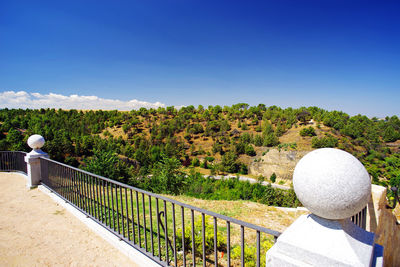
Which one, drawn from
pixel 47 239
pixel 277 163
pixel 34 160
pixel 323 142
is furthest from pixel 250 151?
pixel 47 239

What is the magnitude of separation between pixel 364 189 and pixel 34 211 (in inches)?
Answer: 245

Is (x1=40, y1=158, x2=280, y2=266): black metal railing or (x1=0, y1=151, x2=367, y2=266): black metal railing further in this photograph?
(x1=40, y1=158, x2=280, y2=266): black metal railing

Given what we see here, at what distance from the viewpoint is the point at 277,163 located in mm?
33469

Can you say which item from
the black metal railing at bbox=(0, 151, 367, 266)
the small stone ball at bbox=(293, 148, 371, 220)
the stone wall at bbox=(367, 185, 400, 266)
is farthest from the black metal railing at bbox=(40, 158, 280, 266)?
the stone wall at bbox=(367, 185, 400, 266)

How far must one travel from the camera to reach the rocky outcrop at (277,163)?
1252 inches

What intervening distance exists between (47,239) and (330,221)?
4520 millimetres

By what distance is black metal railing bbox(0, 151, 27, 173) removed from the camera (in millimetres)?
8094

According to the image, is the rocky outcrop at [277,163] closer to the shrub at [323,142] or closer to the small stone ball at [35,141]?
the shrub at [323,142]

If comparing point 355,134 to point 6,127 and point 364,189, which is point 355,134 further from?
point 6,127

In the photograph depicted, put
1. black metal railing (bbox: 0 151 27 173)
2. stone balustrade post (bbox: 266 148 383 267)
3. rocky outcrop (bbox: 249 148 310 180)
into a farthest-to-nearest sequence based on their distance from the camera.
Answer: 1. rocky outcrop (bbox: 249 148 310 180)
2. black metal railing (bbox: 0 151 27 173)
3. stone balustrade post (bbox: 266 148 383 267)

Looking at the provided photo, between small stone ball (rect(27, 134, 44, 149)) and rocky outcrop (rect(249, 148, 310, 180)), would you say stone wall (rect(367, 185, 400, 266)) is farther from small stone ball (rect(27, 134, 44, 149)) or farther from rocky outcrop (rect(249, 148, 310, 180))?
rocky outcrop (rect(249, 148, 310, 180))

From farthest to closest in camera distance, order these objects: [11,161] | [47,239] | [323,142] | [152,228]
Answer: [323,142] → [11,161] → [47,239] → [152,228]

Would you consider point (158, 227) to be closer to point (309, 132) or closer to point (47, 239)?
point (47, 239)

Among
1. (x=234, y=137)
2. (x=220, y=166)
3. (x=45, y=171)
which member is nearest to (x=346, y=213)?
(x=45, y=171)
